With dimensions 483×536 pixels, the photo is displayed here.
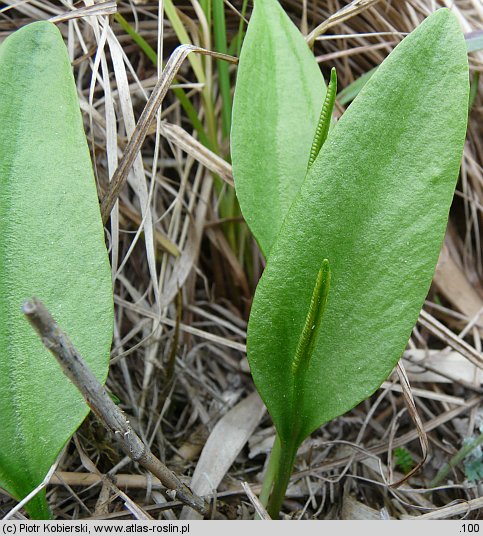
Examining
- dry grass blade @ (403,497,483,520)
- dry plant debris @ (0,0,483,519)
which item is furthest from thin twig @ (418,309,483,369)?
dry grass blade @ (403,497,483,520)

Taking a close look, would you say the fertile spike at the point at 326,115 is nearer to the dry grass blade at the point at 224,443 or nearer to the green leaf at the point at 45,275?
Answer: the green leaf at the point at 45,275

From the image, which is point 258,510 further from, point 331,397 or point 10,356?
point 10,356

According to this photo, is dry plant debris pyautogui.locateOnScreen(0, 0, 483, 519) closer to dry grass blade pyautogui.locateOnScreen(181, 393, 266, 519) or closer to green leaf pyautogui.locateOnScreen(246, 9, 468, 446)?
dry grass blade pyautogui.locateOnScreen(181, 393, 266, 519)

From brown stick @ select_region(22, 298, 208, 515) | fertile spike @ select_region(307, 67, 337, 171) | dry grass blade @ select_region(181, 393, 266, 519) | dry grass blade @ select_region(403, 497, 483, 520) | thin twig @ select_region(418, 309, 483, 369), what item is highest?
fertile spike @ select_region(307, 67, 337, 171)

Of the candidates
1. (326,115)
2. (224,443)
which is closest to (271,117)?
(326,115)

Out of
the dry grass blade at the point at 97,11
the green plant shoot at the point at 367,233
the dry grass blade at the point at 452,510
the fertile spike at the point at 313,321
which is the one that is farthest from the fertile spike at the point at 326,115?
the dry grass blade at the point at 452,510

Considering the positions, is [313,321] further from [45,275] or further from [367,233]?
[45,275]
